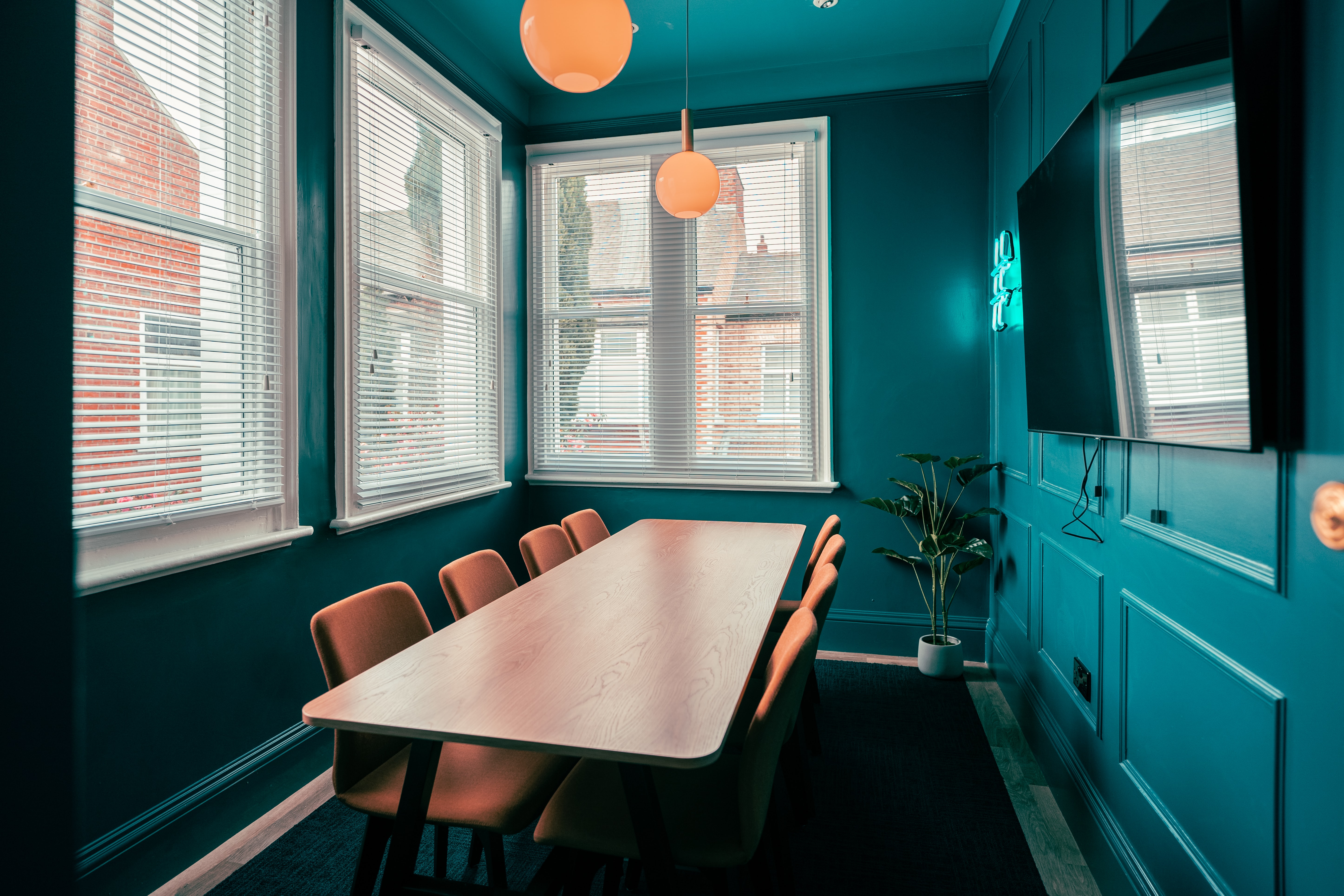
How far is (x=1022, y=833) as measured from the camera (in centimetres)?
218

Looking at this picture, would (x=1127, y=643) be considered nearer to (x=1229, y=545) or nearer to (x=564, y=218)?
(x=1229, y=545)

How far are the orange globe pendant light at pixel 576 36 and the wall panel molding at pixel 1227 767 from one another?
6.01ft

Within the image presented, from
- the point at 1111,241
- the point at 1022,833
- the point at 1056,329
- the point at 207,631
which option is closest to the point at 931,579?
the point at 1022,833

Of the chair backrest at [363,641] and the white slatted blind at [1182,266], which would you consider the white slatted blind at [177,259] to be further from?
the white slatted blind at [1182,266]

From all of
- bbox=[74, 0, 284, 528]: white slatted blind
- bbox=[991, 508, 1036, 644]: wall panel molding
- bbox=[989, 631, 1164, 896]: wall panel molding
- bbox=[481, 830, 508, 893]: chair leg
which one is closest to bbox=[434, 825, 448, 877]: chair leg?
A: bbox=[481, 830, 508, 893]: chair leg

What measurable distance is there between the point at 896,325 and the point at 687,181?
5.83 ft

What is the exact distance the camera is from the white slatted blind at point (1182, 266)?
1223 millimetres

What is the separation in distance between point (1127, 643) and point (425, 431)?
286cm

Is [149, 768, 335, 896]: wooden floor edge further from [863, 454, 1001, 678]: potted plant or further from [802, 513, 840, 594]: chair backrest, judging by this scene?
[863, 454, 1001, 678]: potted plant

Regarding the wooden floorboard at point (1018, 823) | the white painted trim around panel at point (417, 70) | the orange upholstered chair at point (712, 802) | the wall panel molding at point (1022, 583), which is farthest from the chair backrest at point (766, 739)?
the white painted trim around panel at point (417, 70)

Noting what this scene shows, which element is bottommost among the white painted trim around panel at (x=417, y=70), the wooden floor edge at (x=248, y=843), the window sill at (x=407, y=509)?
the wooden floor edge at (x=248, y=843)

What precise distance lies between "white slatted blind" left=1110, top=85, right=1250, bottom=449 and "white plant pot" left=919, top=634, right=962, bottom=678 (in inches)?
84.6

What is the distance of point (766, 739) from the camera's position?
1347 millimetres

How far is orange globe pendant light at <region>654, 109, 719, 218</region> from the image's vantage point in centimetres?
254
